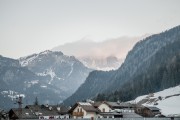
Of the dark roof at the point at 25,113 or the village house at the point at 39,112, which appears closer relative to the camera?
the dark roof at the point at 25,113

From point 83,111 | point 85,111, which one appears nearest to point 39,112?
point 83,111

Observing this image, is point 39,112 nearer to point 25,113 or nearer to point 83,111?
point 25,113

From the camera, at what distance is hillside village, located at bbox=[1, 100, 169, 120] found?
482 feet

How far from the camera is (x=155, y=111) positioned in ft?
621

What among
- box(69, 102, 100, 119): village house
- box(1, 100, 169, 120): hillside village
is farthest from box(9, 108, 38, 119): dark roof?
box(69, 102, 100, 119): village house

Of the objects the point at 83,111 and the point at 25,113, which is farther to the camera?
the point at 25,113

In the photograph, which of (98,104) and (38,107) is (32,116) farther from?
(98,104)

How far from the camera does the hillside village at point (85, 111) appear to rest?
146875 millimetres

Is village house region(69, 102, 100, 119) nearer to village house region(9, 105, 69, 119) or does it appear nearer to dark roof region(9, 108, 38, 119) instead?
village house region(9, 105, 69, 119)

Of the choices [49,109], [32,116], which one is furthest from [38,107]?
[32,116]

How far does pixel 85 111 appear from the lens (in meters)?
150

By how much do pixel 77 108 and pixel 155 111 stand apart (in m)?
52.2

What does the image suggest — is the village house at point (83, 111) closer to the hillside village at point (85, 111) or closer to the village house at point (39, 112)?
the hillside village at point (85, 111)

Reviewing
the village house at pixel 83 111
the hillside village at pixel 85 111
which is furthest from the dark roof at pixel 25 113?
the village house at pixel 83 111
